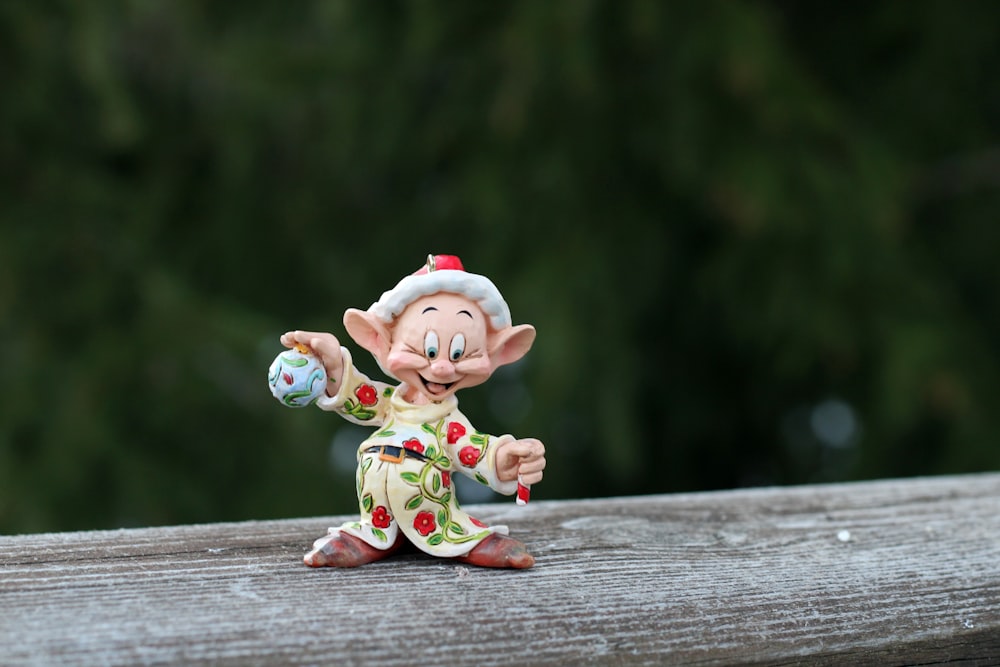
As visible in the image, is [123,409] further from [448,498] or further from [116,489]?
[448,498]

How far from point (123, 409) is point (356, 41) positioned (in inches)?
50.8

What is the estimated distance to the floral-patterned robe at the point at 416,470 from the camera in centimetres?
129

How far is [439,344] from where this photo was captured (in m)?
1.31

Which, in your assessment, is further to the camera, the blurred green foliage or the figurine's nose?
the blurred green foliage

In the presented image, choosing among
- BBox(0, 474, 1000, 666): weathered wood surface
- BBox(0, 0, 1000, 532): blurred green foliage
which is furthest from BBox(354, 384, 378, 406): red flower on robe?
BBox(0, 0, 1000, 532): blurred green foliage

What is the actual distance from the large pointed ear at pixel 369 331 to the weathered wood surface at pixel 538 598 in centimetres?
29

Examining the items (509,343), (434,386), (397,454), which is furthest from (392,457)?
(509,343)

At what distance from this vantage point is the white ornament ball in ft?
4.16

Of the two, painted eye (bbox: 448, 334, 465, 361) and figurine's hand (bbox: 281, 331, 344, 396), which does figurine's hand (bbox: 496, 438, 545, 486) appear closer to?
painted eye (bbox: 448, 334, 465, 361)

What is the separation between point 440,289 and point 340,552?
0.37 m

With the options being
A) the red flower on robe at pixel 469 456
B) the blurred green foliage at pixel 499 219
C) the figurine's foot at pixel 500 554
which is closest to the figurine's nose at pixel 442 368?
the red flower on robe at pixel 469 456

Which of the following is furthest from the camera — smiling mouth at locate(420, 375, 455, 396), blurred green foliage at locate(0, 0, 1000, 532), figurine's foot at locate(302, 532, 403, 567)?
blurred green foliage at locate(0, 0, 1000, 532)

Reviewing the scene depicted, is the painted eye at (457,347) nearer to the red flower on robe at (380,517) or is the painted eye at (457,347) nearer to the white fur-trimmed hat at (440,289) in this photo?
the white fur-trimmed hat at (440,289)

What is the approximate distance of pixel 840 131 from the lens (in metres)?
2.82
